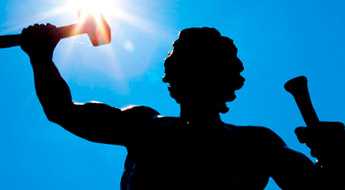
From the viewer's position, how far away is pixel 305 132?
2.55m

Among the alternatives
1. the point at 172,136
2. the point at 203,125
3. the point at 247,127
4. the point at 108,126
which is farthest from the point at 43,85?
the point at 247,127

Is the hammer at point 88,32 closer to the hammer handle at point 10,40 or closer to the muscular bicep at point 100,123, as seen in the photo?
the hammer handle at point 10,40

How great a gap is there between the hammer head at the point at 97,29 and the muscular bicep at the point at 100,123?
0.72 m

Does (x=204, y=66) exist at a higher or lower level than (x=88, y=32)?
lower

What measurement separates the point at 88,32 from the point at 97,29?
10 centimetres

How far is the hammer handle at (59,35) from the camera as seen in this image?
3.15 meters

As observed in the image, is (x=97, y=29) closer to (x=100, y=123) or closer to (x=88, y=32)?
(x=88, y=32)

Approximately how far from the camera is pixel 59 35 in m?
3.22

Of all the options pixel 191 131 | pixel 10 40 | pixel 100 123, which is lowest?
pixel 191 131

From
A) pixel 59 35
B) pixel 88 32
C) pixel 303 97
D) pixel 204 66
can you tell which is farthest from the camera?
pixel 88 32

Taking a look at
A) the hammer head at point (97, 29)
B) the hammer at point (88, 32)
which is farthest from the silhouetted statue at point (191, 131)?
the hammer head at point (97, 29)

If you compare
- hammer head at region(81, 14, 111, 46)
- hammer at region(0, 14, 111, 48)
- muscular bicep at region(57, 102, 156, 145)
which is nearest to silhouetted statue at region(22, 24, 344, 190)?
muscular bicep at region(57, 102, 156, 145)

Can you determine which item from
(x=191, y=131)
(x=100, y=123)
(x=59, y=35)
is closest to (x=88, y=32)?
(x=59, y=35)

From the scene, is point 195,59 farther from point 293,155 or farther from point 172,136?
point 293,155
